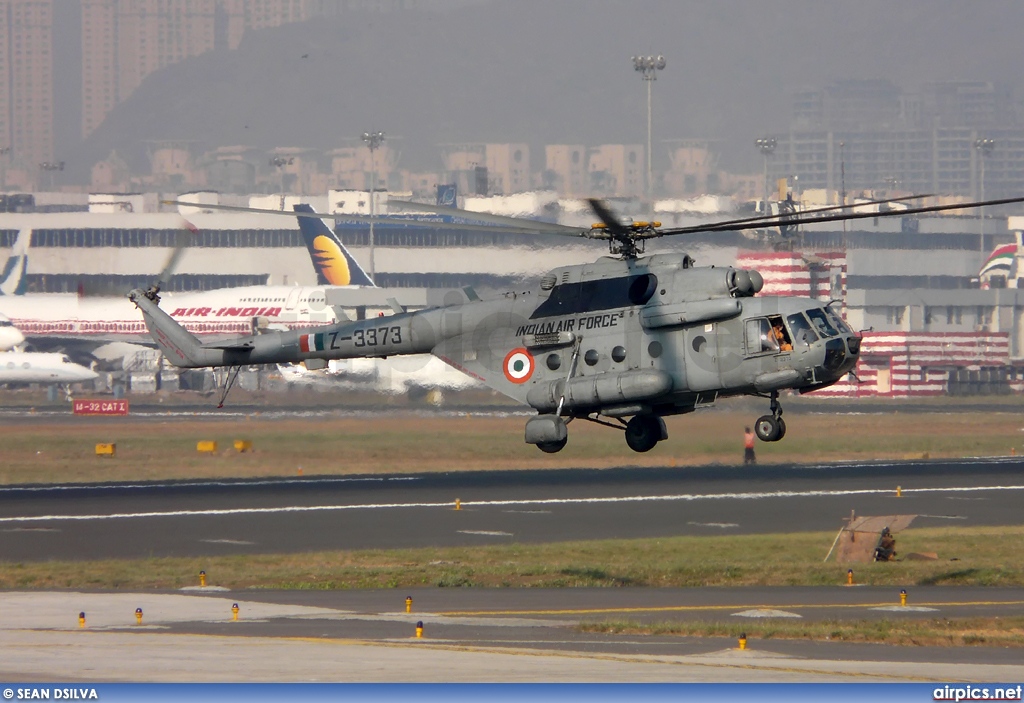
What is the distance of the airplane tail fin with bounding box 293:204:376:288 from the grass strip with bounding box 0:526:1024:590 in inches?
2661

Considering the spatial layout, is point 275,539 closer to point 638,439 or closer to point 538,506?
point 538,506

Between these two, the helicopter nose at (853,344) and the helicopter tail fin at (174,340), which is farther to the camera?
the helicopter tail fin at (174,340)

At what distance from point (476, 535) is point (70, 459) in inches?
1000

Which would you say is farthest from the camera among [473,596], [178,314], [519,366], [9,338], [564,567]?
[9,338]

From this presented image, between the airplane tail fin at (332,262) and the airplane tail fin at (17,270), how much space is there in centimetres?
2395

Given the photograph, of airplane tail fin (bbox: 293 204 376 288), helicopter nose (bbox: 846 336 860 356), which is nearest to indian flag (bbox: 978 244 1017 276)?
airplane tail fin (bbox: 293 204 376 288)

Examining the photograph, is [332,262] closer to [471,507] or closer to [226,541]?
[471,507]

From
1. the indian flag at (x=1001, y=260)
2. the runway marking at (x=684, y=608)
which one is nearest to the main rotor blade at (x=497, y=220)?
the runway marking at (x=684, y=608)

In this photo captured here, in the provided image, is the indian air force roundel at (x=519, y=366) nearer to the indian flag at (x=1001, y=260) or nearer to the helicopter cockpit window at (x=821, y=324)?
the helicopter cockpit window at (x=821, y=324)

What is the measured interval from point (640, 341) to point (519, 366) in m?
2.23

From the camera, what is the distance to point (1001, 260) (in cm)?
11662

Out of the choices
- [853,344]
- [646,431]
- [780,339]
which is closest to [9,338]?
[646,431]

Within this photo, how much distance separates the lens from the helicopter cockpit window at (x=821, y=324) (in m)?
23.6

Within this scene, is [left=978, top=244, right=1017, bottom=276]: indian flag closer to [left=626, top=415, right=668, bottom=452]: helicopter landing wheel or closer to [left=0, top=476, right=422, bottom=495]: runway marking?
[left=0, top=476, right=422, bottom=495]: runway marking
